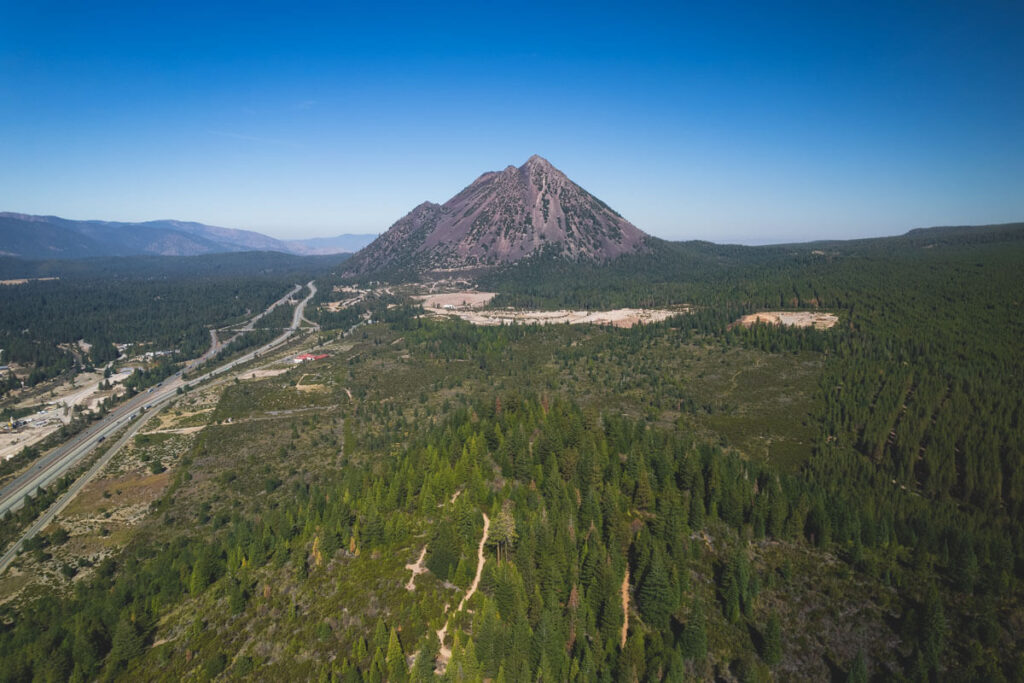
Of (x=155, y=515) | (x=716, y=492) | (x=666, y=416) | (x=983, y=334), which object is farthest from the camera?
(x=983, y=334)

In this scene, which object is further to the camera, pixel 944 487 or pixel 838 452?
pixel 838 452

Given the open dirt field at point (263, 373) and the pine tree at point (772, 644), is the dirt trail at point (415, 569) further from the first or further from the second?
the open dirt field at point (263, 373)

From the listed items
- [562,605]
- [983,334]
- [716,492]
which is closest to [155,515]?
[562,605]

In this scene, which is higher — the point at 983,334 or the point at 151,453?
the point at 983,334

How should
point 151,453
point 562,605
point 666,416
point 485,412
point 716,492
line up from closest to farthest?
point 562,605 → point 716,492 → point 485,412 → point 151,453 → point 666,416

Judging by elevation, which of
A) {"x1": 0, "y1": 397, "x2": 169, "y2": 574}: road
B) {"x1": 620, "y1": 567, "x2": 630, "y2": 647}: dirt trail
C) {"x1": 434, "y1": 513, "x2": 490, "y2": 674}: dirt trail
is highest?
{"x1": 434, "y1": 513, "x2": 490, "y2": 674}: dirt trail

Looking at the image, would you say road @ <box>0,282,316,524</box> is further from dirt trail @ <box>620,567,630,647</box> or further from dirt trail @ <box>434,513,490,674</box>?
dirt trail @ <box>620,567,630,647</box>

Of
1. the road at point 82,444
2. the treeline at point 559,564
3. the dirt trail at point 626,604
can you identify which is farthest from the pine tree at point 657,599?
the road at point 82,444

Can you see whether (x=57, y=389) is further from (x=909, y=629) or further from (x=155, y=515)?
(x=909, y=629)

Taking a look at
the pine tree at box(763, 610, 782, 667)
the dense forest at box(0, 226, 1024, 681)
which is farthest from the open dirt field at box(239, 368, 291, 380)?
the pine tree at box(763, 610, 782, 667)
